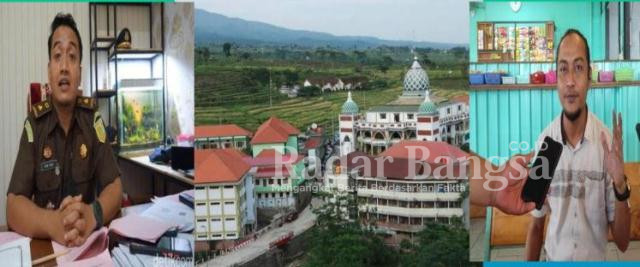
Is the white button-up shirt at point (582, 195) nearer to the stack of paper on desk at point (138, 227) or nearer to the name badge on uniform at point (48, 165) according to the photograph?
Result: the stack of paper on desk at point (138, 227)

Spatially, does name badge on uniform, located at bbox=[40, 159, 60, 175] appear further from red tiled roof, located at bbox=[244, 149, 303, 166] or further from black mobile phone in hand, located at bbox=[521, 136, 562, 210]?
black mobile phone in hand, located at bbox=[521, 136, 562, 210]

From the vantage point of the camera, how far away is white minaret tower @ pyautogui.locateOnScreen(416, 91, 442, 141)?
4.03m

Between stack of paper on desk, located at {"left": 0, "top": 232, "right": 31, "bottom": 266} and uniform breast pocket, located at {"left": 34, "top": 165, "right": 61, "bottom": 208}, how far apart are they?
7.4 inches

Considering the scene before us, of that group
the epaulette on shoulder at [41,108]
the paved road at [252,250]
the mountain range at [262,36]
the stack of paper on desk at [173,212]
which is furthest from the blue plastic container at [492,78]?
the epaulette on shoulder at [41,108]

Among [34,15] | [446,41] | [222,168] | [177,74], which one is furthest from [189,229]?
[446,41]

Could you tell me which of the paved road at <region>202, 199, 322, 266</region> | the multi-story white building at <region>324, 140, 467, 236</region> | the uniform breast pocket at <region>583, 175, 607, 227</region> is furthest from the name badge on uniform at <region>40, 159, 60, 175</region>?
the uniform breast pocket at <region>583, 175, 607, 227</region>

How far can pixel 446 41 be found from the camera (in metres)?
4.03

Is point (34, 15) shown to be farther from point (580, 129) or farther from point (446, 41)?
point (580, 129)

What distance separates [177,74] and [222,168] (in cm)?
50

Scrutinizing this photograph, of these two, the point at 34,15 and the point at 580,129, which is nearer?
the point at 34,15

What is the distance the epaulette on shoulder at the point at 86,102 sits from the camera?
374 centimetres

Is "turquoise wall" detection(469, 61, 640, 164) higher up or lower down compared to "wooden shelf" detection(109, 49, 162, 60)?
lower down

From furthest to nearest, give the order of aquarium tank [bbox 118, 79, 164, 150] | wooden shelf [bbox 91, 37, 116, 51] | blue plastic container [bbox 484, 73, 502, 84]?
blue plastic container [bbox 484, 73, 502, 84] → aquarium tank [bbox 118, 79, 164, 150] → wooden shelf [bbox 91, 37, 116, 51]

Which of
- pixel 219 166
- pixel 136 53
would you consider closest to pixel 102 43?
pixel 136 53
